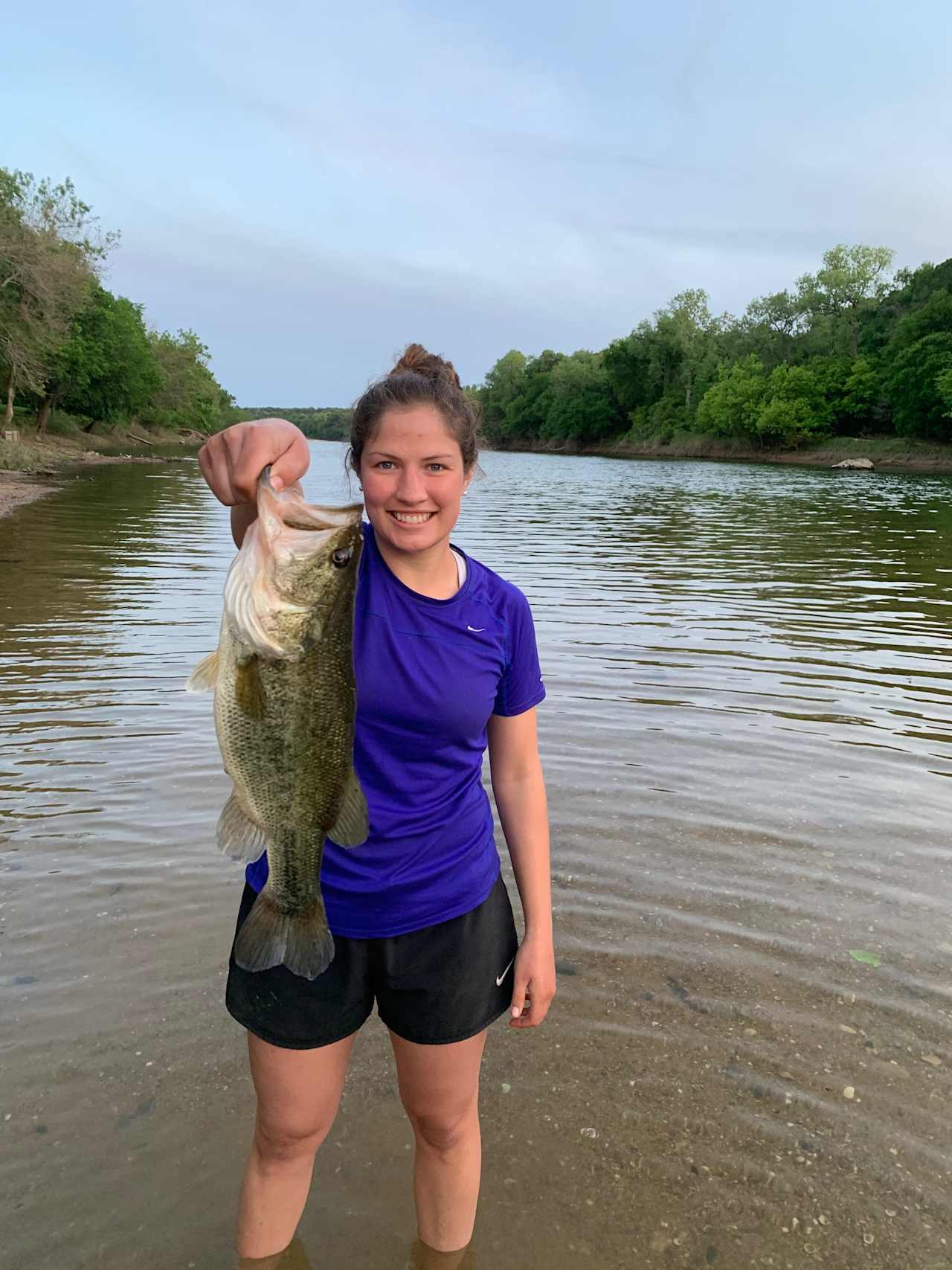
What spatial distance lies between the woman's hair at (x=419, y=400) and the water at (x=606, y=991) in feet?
8.29

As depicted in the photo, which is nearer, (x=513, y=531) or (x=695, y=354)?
(x=513, y=531)

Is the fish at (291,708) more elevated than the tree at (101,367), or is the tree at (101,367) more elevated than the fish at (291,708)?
the tree at (101,367)

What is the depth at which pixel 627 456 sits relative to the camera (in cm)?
9194

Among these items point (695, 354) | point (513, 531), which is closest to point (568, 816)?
point (513, 531)

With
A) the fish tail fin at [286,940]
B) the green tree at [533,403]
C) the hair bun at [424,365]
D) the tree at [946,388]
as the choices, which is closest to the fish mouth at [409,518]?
the hair bun at [424,365]

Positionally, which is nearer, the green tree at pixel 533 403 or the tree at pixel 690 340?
the tree at pixel 690 340

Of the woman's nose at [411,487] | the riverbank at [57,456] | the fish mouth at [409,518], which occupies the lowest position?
the riverbank at [57,456]

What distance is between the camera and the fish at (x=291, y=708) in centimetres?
214

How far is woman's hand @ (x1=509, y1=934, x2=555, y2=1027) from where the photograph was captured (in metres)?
2.52

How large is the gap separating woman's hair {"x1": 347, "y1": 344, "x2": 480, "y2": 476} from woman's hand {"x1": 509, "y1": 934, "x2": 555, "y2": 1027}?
1.41 metres

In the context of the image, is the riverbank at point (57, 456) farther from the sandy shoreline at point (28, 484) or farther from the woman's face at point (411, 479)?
the woman's face at point (411, 479)

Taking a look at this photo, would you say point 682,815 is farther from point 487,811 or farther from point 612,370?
point 612,370

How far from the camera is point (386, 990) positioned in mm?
2299

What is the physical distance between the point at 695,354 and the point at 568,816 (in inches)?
3924
